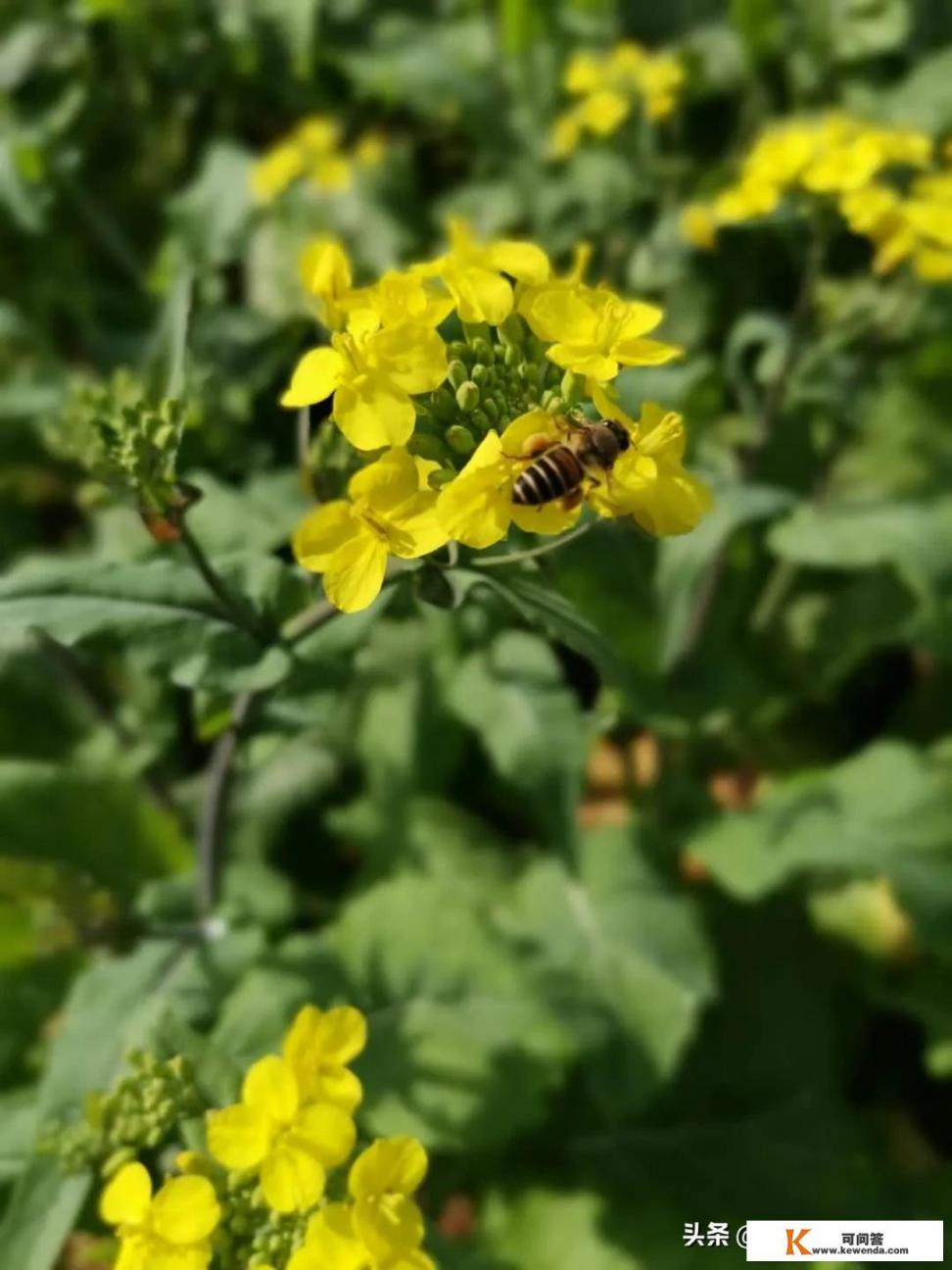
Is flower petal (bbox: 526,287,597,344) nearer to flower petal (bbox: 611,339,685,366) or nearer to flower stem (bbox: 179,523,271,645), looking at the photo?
flower petal (bbox: 611,339,685,366)

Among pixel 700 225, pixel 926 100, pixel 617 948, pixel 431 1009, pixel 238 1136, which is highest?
pixel 926 100

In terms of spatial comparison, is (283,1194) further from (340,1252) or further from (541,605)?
(541,605)

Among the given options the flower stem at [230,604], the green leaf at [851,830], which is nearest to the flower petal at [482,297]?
the flower stem at [230,604]

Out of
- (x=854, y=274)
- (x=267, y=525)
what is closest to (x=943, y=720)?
(x=854, y=274)

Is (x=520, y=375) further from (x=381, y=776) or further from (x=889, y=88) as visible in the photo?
(x=889, y=88)

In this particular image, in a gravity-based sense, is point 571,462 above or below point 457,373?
below

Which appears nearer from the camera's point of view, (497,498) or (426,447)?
(497,498)

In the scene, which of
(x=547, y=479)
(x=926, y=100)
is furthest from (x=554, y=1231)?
(x=926, y=100)

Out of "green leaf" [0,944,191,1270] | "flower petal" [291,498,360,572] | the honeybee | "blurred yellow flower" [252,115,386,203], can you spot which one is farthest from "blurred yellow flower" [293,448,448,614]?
"blurred yellow flower" [252,115,386,203]
